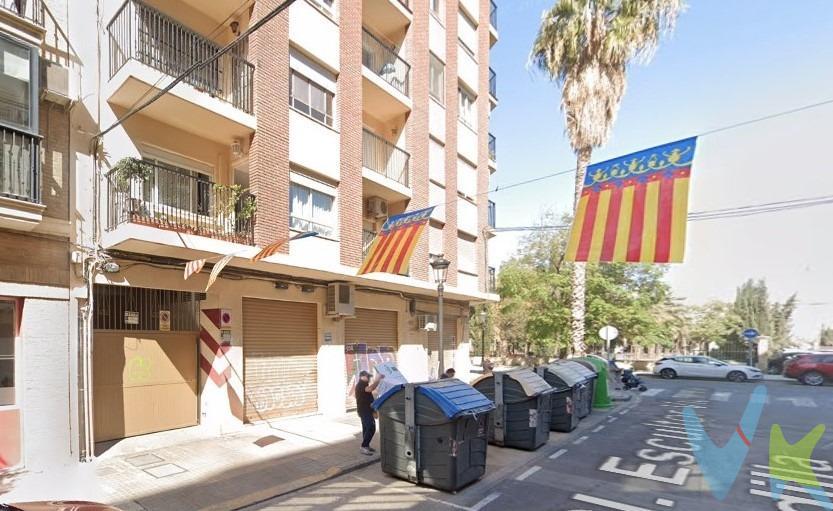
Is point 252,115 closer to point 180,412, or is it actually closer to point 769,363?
point 180,412

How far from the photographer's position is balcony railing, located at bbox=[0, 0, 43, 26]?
25.0ft

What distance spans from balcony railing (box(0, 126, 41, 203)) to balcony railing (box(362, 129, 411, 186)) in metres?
8.87

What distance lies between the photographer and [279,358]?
37.6 feet

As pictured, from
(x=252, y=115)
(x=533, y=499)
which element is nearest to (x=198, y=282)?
(x=252, y=115)

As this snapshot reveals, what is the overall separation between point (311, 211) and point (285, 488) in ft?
22.1

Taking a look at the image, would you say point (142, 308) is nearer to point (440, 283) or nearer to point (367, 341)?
point (440, 283)

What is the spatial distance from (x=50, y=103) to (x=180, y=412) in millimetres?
6076

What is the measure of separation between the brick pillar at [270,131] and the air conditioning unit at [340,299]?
2154 mm

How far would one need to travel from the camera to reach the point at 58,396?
7621 mm

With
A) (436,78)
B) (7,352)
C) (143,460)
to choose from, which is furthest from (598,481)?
(436,78)

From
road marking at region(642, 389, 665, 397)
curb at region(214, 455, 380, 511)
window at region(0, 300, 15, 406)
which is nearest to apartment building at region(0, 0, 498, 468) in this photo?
window at region(0, 300, 15, 406)

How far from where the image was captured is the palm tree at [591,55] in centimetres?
1733

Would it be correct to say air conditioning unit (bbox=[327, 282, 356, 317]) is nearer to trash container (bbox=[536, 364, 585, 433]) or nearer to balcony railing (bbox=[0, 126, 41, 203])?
trash container (bbox=[536, 364, 585, 433])

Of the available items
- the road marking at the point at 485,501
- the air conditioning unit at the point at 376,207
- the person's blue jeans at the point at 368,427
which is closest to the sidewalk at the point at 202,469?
the person's blue jeans at the point at 368,427
